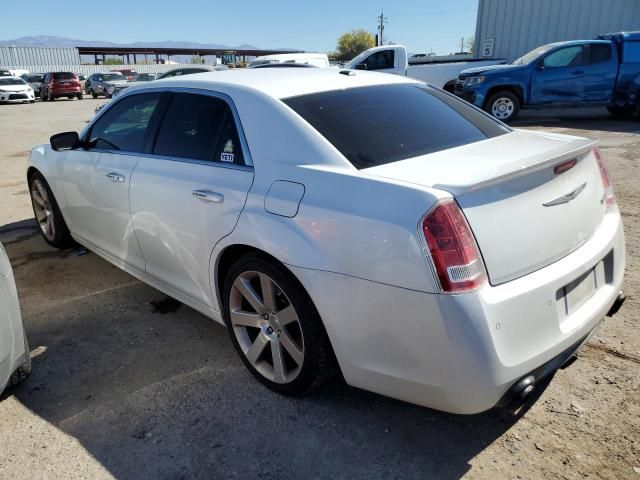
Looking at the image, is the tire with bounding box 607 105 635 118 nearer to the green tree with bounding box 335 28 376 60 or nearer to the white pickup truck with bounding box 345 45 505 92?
the white pickup truck with bounding box 345 45 505 92

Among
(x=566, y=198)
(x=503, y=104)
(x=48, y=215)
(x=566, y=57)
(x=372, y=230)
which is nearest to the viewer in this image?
(x=372, y=230)

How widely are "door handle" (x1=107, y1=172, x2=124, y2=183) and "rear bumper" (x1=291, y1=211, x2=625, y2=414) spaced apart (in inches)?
70.2

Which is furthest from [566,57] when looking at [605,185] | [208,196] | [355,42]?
[355,42]

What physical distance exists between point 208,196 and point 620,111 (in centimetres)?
1343

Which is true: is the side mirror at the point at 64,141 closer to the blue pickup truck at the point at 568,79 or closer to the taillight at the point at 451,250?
the taillight at the point at 451,250

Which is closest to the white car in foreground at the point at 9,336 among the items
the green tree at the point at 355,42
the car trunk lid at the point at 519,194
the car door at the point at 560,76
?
the car trunk lid at the point at 519,194

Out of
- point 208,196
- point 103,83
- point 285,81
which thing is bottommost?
point 103,83

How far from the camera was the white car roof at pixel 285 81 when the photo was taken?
2.79 m

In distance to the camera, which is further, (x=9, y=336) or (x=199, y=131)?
(x=199, y=131)

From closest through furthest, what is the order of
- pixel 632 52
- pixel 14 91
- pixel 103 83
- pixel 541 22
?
pixel 632 52
pixel 541 22
pixel 14 91
pixel 103 83

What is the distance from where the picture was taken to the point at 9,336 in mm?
2553

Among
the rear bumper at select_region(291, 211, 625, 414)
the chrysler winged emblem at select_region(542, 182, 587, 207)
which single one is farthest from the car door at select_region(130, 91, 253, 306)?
the chrysler winged emblem at select_region(542, 182, 587, 207)

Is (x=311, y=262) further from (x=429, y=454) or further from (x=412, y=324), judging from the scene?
(x=429, y=454)

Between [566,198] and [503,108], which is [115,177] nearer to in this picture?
[566,198]
